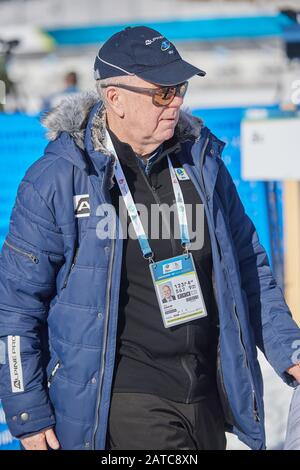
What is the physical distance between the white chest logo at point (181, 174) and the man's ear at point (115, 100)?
→ 0.96ft

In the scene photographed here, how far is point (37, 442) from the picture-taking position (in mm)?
2699

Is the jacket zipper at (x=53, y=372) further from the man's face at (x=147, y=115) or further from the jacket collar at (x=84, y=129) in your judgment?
the man's face at (x=147, y=115)

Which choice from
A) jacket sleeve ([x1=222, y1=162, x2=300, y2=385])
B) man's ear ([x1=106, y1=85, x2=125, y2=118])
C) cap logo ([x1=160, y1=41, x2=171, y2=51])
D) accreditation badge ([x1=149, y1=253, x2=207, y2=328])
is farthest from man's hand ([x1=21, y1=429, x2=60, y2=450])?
cap logo ([x1=160, y1=41, x2=171, y2=51])

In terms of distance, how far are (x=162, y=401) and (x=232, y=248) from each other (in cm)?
58

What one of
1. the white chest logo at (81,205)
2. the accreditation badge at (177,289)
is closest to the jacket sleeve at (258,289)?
the accreditation badge at (177,289)

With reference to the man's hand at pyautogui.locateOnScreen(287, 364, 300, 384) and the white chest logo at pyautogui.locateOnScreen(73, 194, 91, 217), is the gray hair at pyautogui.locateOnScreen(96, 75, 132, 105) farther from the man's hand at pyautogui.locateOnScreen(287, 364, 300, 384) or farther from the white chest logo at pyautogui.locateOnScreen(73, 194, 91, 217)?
the man's hand at pyautogui.locateOnScreen(287, 364, 300, 384)

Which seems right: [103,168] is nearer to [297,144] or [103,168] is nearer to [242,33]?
[297,144]

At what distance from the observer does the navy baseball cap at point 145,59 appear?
2664 mm

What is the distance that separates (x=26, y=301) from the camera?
267cm

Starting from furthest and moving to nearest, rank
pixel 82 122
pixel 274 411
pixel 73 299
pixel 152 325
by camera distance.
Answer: pixel 274 411 < pixel 82 122 < pixel 152 325 < pixel 73 299

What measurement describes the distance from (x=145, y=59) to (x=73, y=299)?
2.75 ft

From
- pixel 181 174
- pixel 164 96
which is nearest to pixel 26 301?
pixel 181 174

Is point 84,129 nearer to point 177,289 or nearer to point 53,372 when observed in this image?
point 177,289

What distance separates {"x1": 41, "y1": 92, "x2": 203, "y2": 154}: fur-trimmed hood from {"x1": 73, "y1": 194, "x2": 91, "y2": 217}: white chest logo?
18cm
